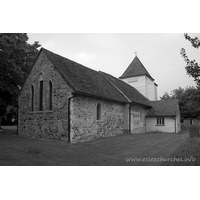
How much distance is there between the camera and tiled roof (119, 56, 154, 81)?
109 feet

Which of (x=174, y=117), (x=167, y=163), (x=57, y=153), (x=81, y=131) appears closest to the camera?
(x=167, y=163)

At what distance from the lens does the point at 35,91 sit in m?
16.4

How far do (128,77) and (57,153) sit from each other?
1053 inches

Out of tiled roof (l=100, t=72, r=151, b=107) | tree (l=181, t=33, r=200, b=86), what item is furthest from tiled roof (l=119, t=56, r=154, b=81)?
tree (l=181, t=33, r=200, b=86)

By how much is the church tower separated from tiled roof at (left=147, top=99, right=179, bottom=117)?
5.00m

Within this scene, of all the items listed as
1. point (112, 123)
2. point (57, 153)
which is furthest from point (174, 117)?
point (57, 153)

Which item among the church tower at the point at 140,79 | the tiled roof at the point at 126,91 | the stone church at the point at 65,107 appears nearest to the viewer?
the stone church at the point at 65,107

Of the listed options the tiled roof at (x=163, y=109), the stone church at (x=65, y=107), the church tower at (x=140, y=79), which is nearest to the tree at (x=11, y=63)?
the stone church at (x=65, y=107)

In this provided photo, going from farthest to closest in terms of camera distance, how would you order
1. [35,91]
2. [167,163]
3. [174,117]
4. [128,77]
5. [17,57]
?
1. [128,77]
2. [174,117]
3. [17,57]
4. [35,91]
5. [167,163]

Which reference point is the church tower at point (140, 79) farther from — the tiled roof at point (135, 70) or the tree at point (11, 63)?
the tree at point (11, 63)

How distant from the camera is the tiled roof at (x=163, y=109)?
25.5 m

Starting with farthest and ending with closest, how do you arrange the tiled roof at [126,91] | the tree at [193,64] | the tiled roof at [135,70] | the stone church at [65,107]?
the tiled roof at [135,70] → the tiled roof at [126,91] → the stone church at [65,107] → the tree at [193,64]

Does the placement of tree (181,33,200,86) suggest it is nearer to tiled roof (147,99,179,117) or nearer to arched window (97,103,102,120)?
arched window (97,103,102,120)

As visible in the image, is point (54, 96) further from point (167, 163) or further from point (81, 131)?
point (167, 163)
